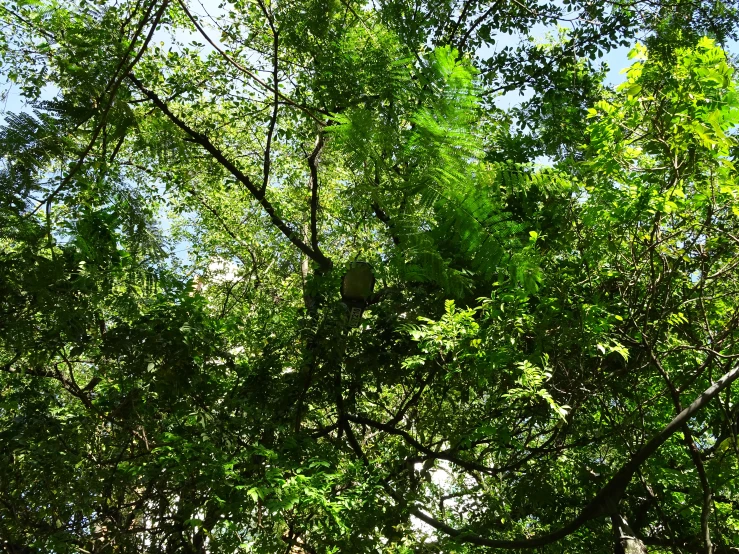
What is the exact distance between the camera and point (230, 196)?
8211 millimetres

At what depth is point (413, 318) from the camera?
3.91 meters

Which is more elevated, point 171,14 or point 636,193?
point 171,14

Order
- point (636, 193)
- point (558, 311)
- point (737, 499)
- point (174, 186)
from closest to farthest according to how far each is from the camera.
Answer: point (636, 193), point (558, 311), point (737, 499), point (174, 186)

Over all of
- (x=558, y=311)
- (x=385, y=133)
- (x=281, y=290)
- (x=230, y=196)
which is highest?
(x=230, y=196)

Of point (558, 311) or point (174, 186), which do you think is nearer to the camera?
point (558, 311)

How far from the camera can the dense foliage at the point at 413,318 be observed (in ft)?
8.52

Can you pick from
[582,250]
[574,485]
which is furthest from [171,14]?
[574,485]

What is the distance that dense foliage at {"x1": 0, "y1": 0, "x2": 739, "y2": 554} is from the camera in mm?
2598

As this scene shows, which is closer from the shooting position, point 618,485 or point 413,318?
point 618,485

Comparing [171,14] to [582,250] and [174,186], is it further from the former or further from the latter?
[582,250]

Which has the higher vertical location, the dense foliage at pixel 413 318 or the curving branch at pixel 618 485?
the dense foliage at pixel 413 318

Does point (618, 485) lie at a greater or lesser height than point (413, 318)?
lesser

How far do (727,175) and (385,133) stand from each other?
1.68 meters

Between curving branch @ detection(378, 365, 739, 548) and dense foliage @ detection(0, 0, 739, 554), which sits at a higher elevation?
dense foliage @ detection(0, 0, 739, 554)
